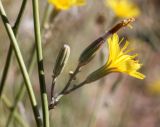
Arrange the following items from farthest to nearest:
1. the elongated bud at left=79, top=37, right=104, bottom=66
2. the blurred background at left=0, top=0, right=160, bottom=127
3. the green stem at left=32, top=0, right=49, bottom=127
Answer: the blurred background at left=0, top=0, right=160, bottom=127 < the elongated bud at left=79, top=37, right=104, bottom=66 < the green stem at left=32, top=0, right=49, bottom=127

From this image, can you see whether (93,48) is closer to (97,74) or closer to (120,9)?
(97,74)

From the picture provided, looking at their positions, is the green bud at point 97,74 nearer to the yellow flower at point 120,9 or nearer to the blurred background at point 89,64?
the blurred background at point 89,64

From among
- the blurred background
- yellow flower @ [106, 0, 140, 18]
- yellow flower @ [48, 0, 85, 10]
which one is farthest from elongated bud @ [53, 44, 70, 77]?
yellow flower @ [106, 0, 140, 18]

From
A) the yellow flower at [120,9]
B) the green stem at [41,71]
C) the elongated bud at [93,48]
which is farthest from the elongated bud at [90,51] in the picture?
the yellow flower at [120,9]

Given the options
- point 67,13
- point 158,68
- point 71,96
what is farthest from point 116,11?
point 158,68

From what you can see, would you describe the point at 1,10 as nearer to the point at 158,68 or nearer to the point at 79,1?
the point at 79,1

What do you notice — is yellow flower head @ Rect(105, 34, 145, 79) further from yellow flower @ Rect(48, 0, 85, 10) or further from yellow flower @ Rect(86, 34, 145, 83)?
yellow flower @ Rect(48, 0, 85, 10)

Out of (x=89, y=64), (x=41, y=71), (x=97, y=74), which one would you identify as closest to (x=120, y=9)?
(x=97, y=74)
